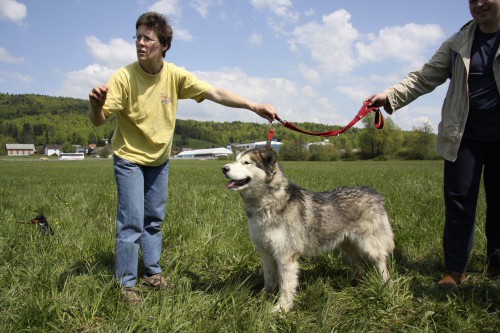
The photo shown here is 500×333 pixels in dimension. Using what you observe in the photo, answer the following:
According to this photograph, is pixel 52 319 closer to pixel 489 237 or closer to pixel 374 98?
pixel 374 98

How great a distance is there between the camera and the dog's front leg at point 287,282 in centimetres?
373

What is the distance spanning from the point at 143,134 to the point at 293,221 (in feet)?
6.59

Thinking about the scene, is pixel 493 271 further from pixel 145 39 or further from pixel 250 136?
pixel 250 136

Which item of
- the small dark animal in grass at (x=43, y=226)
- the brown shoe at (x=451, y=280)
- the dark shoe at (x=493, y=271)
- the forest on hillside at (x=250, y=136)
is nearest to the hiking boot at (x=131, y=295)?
the small dark animal in grass at (x=43, y=226)

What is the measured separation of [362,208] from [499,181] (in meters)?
1.62

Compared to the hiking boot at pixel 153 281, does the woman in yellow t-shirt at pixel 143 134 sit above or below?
above

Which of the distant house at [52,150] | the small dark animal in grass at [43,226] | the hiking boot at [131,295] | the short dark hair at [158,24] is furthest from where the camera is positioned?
the distant house at [52,150]

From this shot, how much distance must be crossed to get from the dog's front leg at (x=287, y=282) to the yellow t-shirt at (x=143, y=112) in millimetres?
1884

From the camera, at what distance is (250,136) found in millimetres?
130500

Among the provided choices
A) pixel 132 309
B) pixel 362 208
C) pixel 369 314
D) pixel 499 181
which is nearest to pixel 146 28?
pixel 132 309

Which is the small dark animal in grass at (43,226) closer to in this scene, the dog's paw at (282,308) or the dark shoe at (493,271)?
the dog's paw at (282,308)

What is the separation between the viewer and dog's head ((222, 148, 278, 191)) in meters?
3.83

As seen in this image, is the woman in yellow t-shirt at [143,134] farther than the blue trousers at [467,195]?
No

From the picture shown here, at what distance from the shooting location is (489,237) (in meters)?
4.46
